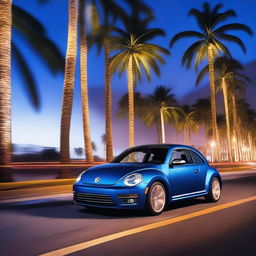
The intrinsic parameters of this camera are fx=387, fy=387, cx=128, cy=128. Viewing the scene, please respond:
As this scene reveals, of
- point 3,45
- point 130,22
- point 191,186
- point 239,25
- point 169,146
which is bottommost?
point 191,186

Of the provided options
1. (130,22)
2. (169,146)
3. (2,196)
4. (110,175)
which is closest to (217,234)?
(110,175)

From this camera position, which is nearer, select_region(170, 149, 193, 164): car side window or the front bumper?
the front bumper

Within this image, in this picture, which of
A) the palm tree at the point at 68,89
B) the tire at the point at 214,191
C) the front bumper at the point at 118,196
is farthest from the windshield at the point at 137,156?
the palm tree at the point at 68,89

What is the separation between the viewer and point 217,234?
613 cm

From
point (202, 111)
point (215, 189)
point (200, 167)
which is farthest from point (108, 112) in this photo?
point (202, 111)

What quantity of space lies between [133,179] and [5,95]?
9.33 m

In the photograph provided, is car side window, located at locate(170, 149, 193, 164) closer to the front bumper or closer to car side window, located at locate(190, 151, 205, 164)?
car side window, located at locate(190, 151, 205, 164)

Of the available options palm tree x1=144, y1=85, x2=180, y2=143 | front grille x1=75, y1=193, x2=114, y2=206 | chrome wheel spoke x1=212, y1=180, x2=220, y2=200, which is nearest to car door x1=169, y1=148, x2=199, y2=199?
chrome wheel spoke x1=212, y1=180, x2=220, y2=200

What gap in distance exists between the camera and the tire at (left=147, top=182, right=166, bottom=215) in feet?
24.8

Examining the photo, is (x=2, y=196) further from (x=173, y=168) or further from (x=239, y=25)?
(x=239, y=25)

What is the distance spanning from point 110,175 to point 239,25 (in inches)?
1529

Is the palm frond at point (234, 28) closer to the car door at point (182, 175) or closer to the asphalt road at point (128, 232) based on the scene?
the car door at point (182, 175)

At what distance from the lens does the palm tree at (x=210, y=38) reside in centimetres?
4316

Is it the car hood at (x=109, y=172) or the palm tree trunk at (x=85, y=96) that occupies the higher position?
the palm tree trunk at (x=85, y=96)
